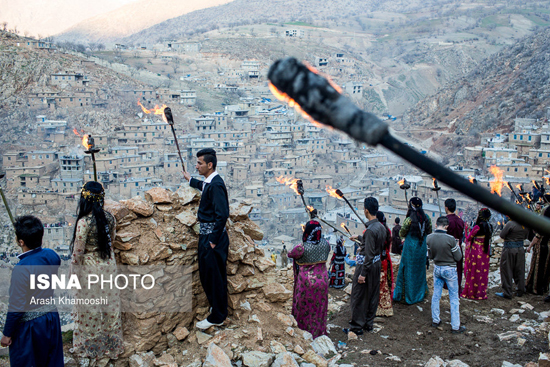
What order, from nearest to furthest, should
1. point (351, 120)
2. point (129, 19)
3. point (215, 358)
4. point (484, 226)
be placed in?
point (351, 120) < point (215, 358) < point (484, 226) < point (129, 19)

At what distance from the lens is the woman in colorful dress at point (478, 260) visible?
498 cm

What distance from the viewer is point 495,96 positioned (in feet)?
→ 118

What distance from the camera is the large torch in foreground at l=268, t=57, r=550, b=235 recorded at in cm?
97

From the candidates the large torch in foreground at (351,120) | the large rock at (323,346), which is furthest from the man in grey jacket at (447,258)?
the large torch in foreground at (351,120)

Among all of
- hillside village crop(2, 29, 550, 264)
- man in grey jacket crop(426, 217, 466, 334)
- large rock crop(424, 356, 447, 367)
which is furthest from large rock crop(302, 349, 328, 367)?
hillside village crop(2, 29, 550, 264)

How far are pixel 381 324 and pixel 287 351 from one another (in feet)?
5.58

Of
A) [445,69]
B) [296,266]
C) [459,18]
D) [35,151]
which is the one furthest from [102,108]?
[459,18]

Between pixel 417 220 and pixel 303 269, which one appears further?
pixel 417 220

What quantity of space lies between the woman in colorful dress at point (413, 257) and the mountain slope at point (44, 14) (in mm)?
162895

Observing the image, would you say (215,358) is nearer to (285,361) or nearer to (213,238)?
(285,361)

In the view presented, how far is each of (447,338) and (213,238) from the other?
8.59ft

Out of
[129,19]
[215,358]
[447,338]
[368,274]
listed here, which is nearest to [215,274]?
[215,358]

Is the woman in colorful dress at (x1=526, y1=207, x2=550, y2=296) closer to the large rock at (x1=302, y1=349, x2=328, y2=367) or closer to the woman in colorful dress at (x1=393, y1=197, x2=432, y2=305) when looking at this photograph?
the woman in colorful dress at (x1=393, y1=197, x2=432, y2=305)

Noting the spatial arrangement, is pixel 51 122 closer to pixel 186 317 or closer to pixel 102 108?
pixel 102 108
